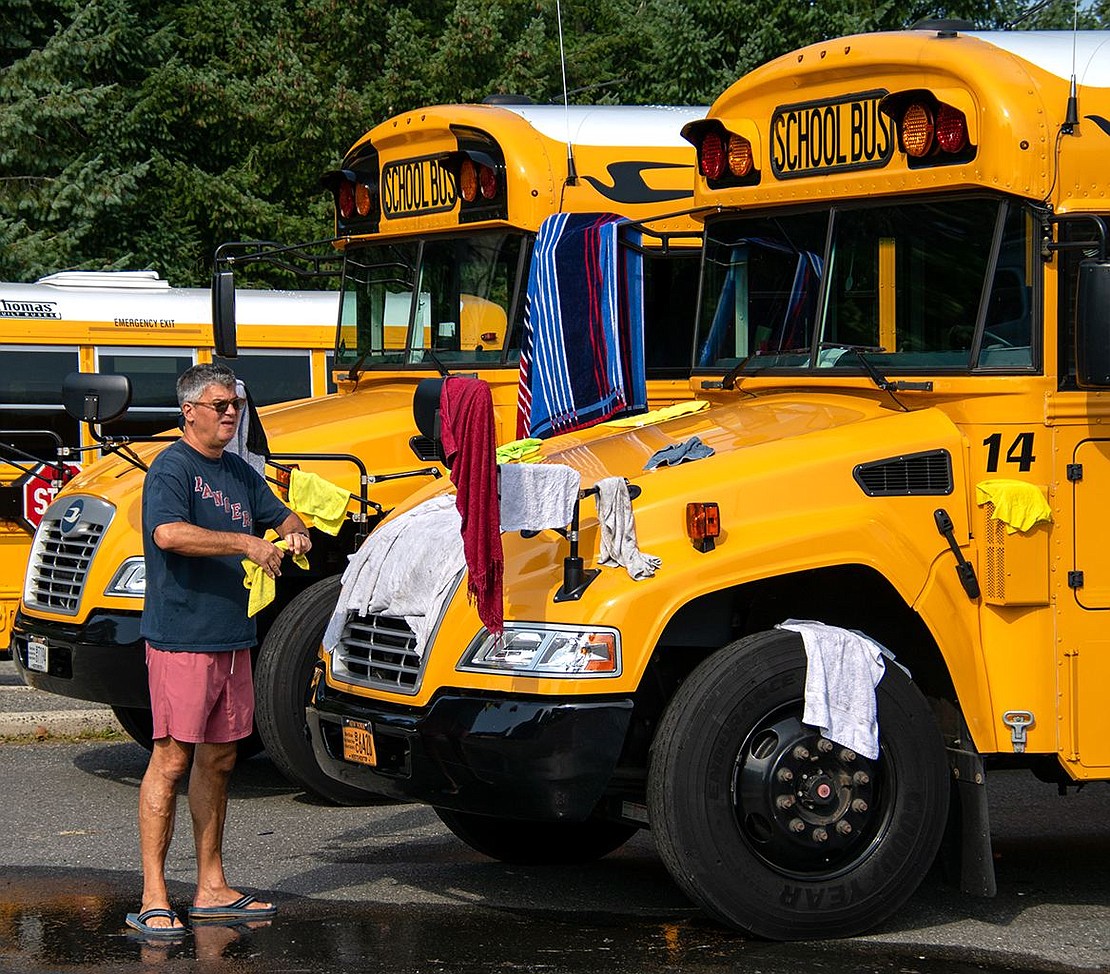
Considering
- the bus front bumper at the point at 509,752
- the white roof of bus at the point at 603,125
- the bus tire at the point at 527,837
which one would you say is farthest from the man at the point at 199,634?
the white roof of bus at the point at 603,125

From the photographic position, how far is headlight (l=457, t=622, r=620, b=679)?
573 centimetres

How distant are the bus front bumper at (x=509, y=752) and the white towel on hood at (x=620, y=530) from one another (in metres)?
0.40

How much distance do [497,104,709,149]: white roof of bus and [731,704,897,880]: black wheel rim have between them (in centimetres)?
397

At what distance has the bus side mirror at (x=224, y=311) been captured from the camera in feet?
32.6

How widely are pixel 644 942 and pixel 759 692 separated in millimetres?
908

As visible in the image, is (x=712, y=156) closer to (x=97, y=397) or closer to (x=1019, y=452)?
(x=1019, y=452)

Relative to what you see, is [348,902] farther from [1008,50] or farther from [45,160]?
[45,160]

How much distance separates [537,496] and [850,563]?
1035mm

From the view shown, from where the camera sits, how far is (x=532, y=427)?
25.7ft

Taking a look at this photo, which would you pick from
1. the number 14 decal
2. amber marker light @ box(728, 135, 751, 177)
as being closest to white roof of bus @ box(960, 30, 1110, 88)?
amber marker light @ box(728, 135, 751, 177)

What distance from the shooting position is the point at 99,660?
847 cm

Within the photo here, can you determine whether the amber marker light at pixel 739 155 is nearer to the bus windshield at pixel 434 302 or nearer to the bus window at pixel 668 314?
the bus window at pixel 668 314

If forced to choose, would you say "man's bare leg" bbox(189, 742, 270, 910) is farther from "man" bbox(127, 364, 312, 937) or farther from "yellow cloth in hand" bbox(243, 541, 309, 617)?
"yellow cloth in hand" bbox(243, 541, 309, 617)

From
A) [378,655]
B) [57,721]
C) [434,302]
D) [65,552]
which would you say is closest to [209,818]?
[378,655]
